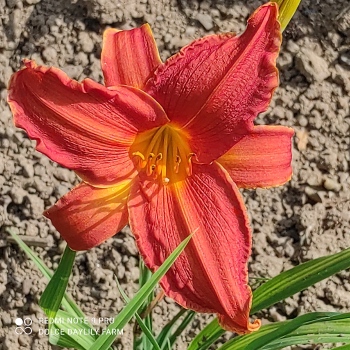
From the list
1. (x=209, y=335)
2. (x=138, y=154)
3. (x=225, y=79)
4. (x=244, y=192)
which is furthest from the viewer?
(x=244, y=192)

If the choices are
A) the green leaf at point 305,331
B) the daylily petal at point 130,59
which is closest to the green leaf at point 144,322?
the green leaf at point 305,331

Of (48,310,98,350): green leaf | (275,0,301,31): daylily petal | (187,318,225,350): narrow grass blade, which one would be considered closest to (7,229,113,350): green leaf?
(48,310,98,350): green leaf

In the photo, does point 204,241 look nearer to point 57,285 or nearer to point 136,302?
point 136,302

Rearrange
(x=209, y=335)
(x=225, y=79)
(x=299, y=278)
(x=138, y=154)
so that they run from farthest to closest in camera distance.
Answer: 1. (x=209, y=335)
2. (x=299, y=278)
3. (x=138, y=154)
4. (x=225, y=79)

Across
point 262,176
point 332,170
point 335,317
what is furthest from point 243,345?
point 332,170

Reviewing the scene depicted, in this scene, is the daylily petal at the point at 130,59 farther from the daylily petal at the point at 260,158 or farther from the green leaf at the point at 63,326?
the green leaf at the point at 63,326

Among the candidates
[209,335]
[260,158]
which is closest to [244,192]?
[209,335]
